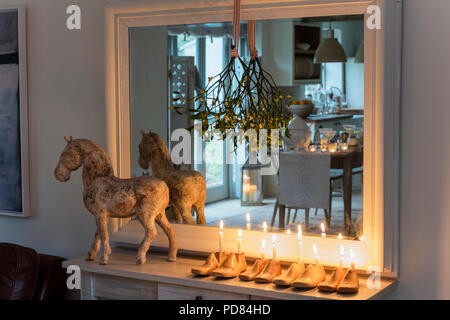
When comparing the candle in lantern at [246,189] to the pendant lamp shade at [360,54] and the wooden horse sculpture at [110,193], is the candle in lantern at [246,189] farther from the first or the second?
the pendant lamp shade at [360,54]

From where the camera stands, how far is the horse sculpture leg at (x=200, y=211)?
7.41 feet

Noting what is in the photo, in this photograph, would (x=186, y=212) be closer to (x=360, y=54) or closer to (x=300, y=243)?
(x=300, y=243)

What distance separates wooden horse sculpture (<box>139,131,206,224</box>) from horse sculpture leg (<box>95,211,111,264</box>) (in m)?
0.26

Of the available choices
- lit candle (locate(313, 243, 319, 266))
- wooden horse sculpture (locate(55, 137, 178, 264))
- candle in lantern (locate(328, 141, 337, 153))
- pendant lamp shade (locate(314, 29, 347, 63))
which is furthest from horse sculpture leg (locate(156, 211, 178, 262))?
pendant lamp shade (locate(314, 29, 347, 63))

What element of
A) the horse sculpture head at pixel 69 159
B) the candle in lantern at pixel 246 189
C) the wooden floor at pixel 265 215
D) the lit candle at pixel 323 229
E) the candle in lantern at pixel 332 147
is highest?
the candle in lantern at pixel 332 147

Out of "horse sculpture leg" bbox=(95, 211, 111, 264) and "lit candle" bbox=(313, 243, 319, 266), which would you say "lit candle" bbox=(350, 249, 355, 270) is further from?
Result: "horse sculpture leg" bbox=(95, 211, 111, 264)

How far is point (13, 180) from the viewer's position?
269 centimetres

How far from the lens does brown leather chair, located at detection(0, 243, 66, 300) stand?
2.34m

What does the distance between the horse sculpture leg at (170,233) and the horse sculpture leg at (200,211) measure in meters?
0.12

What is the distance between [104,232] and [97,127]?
1.72ft

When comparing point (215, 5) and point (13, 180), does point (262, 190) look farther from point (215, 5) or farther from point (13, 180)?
point (13, 180)

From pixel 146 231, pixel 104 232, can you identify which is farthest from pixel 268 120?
pixel 104 232

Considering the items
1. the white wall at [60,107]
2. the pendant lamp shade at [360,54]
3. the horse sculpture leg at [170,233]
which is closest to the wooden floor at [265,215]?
the horse sculpture leg at [170,233]
